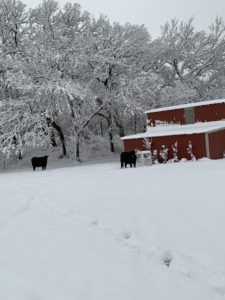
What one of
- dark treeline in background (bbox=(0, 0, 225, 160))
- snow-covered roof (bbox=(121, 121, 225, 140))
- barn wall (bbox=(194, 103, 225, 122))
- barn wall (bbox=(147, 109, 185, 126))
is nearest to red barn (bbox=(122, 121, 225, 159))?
snow-covered roof (bbox=(121, 121, 225, 140))

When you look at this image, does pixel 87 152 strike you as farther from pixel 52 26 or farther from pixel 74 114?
pixel 52 26

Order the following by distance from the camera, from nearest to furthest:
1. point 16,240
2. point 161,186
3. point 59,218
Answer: point 16,240 → point 59,218 → point 161,186

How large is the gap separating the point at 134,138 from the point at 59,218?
19.3m

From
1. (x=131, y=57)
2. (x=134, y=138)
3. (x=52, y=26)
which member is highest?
(x=52, y=26)

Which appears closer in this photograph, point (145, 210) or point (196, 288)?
point (196, 288)

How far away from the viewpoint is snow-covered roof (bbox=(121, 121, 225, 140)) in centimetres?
2555

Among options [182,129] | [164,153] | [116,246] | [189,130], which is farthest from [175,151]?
[116,246]

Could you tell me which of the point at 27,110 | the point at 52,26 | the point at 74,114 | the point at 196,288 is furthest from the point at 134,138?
the point at 196,288

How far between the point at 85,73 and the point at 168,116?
9507 mm

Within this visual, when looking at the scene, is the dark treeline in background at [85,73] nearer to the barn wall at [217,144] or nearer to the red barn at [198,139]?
the red barn at [198,139]

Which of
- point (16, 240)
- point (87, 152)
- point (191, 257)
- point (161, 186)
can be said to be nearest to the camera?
point (191, 257)

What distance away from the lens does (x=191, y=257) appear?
256 inches

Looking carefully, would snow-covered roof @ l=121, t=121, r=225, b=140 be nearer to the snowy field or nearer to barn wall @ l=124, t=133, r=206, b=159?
barn wall @ l=124, t=133, r=206, b=159

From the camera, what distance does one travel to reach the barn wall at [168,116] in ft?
96.4
